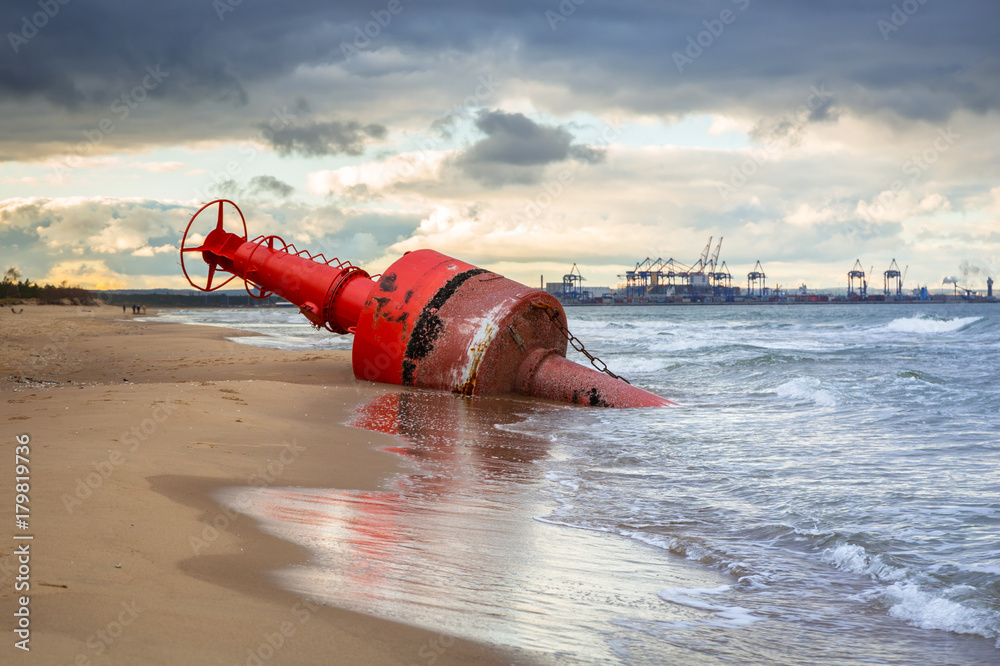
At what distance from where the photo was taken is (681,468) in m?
4.86

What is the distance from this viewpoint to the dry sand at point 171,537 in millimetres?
1857

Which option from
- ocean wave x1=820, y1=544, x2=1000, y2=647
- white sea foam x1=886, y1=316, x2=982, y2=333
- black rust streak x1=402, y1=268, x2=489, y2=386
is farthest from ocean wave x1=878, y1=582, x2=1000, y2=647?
white sea foam x1=886, y1=316, x2=982, y2=333

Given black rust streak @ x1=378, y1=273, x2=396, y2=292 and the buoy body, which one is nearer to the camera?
the buoy body

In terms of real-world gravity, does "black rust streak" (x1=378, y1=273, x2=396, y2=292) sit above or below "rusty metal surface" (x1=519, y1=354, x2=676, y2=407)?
above

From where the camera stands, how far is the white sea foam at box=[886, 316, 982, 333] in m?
30.0

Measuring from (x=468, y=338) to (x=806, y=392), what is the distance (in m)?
4.21

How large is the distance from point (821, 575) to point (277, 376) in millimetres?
7227

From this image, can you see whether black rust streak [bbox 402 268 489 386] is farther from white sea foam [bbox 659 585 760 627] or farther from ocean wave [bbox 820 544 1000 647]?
white sea foam [bbox 659 585 760 627]

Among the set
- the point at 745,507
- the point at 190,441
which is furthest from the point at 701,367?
the point at 190,441

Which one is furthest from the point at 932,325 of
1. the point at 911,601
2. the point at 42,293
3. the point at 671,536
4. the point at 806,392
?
the point at 42,293

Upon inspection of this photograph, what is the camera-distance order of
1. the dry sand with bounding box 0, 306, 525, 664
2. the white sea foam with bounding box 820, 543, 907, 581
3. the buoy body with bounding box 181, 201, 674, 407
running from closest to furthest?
the dry sand with bounding box 0, 306, 525, 664
the white sea foam with bounding box 820, 543, 907, 581
the buoy body with bounding box 181, 201, 674, 407

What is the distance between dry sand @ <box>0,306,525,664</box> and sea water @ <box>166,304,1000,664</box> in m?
0.16

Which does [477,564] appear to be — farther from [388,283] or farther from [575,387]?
[388,283]

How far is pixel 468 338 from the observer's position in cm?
744
